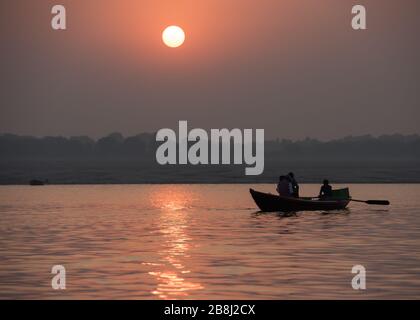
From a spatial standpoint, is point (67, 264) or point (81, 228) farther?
point (81, 228)

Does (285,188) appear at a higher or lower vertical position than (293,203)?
higher

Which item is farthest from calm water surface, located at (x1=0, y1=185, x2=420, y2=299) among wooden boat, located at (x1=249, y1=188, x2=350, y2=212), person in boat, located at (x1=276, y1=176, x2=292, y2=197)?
person in boat, located at (x1=276, y1=176, x2=292, y2=197)

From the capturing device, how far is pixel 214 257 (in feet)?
99.7

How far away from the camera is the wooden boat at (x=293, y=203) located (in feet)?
168

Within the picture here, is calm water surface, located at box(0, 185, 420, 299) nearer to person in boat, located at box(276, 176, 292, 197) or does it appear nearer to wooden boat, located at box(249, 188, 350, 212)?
wooden boat, located at box(249, 188, 350, 212)

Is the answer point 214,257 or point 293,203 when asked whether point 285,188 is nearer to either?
point 293,203

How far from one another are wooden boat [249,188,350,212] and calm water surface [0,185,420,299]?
589 mm

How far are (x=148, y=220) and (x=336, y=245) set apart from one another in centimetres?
2005

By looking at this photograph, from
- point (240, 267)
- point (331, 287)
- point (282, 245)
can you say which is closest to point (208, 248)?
point (282, 245)

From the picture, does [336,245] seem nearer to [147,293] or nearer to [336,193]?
[147,293]

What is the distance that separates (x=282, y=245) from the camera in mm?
34344

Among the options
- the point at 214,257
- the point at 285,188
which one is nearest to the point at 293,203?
the point at 285,188

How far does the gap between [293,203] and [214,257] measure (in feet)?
70.1

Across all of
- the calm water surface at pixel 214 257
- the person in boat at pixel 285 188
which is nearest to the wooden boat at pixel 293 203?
the person in boat at pixel 285 188
